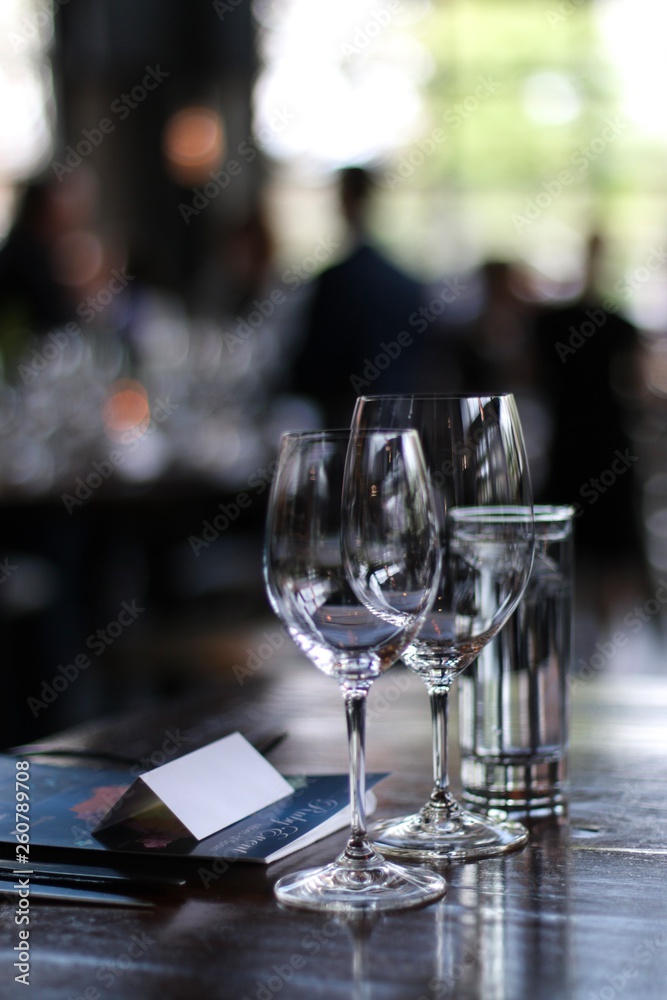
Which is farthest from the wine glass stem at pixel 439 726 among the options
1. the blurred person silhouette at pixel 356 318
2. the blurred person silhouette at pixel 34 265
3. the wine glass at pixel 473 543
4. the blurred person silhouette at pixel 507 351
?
the blurred person silhouette at pixel 34 265

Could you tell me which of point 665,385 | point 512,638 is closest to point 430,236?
point 665,385

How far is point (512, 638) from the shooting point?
32.4 inches

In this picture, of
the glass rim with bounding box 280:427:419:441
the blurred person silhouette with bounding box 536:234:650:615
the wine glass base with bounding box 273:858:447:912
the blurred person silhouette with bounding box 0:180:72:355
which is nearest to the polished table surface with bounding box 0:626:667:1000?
the wine glass base with bounding box 273:858:447:912

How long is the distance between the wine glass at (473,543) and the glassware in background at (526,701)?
69 millimetres

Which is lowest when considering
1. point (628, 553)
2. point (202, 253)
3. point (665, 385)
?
point (628, 553)

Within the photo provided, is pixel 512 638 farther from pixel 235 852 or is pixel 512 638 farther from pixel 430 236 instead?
pixel 430 236

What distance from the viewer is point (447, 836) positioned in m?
0.72

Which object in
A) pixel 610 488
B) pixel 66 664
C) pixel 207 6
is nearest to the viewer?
pixel 66 664

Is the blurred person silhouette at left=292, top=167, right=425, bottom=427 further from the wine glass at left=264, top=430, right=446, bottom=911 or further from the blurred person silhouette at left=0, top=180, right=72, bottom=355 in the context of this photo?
the wine glass at left=264, top=430, right=446, bottom=911

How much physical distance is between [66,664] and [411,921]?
2481 millimetres

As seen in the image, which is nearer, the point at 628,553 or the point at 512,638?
the point at 512,638

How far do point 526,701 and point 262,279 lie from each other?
16.7 feet

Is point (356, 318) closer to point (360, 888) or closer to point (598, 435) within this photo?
point (598, 435)

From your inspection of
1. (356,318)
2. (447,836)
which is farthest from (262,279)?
(447,836)
